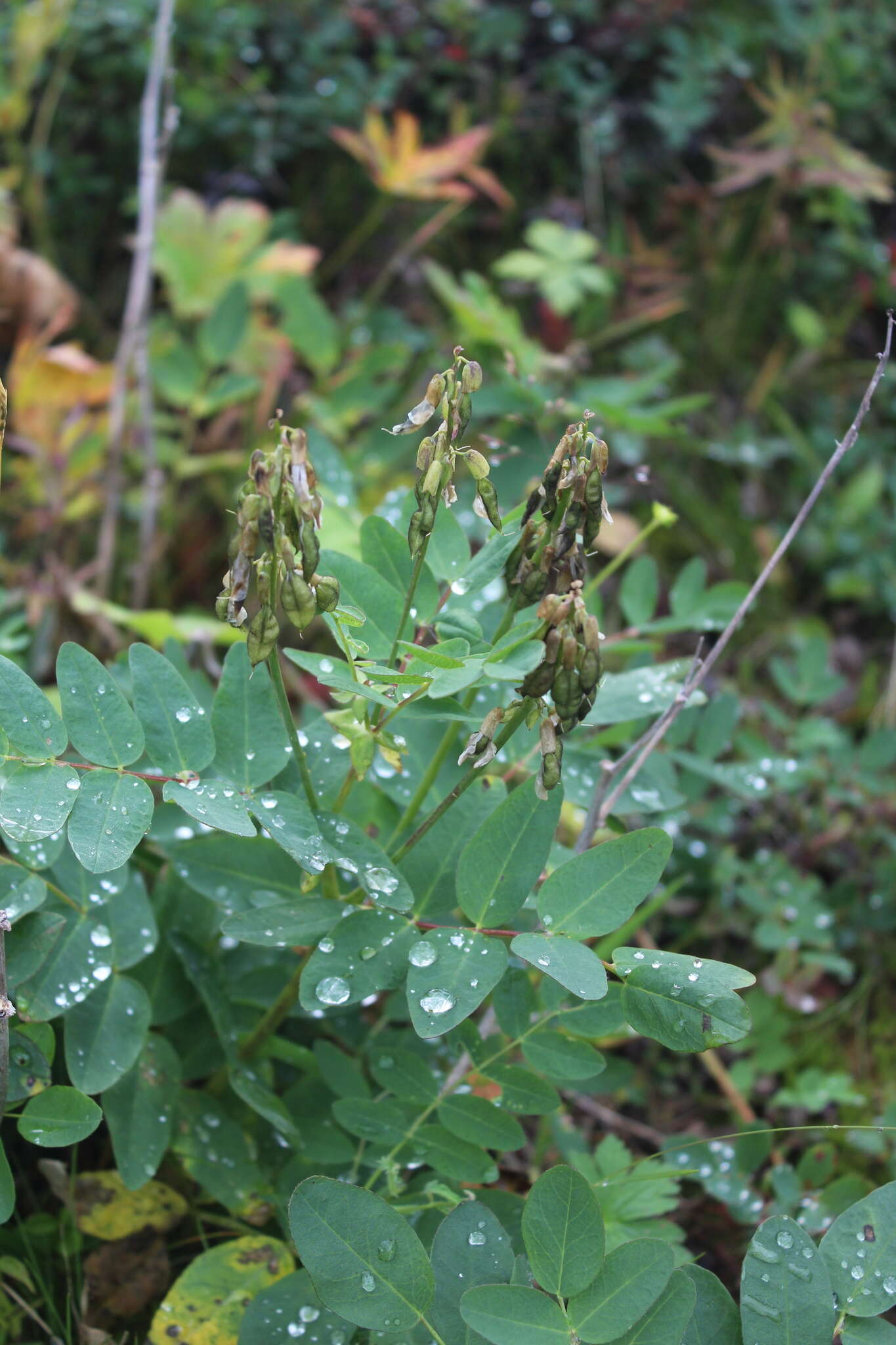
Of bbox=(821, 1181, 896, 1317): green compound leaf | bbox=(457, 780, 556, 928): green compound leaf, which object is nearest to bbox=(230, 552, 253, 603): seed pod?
bbox=(457, 780, 556, 928): green compound leaf

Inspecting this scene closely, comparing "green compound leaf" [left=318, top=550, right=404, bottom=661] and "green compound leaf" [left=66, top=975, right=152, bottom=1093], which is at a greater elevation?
"green compound leaf" [left=318, top=550, right=404, bottom=661]

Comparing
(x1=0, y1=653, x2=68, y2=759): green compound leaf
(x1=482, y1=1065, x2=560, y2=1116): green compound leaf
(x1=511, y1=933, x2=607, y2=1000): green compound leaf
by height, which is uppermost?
(x1=0, y1=653, x2=68, y2=759): green compound leaf

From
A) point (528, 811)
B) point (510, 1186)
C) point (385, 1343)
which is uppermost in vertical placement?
point (528, 811)

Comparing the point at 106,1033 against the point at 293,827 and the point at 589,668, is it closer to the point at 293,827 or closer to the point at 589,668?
the point at 293,827

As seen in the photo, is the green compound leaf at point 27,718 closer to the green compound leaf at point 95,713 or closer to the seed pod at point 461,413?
the green compound leaf at point 95,713

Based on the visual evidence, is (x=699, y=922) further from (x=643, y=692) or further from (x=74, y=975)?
(x=74, y=975)

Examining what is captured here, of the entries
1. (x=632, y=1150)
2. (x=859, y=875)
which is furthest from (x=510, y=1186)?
(x=859, y=875)

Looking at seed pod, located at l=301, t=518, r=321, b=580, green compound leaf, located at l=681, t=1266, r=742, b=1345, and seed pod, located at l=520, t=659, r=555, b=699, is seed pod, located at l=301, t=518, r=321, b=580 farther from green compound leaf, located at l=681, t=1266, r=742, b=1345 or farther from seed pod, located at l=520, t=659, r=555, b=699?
green compound leaf, located at l=681, t=1266, r=742, b=1345

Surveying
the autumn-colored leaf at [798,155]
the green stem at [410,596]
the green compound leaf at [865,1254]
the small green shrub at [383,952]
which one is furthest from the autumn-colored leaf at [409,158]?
the green compound leaf at [865,1254]
